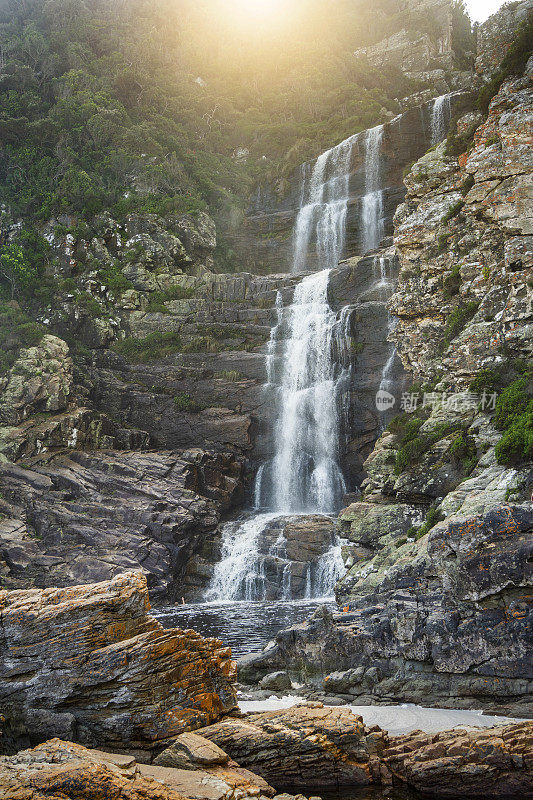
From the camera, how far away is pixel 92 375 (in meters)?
41.5

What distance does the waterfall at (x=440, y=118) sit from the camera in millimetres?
43844

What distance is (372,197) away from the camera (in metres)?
45.8

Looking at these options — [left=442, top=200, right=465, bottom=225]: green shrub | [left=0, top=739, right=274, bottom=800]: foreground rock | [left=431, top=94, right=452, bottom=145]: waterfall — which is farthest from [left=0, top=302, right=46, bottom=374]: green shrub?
[left=0, top=739, right=274, bottom=800]: foreground rock

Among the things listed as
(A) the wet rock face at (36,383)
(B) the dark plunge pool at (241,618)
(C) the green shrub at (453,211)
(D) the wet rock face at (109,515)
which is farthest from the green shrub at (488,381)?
(A) the wet rock face at (36,383)

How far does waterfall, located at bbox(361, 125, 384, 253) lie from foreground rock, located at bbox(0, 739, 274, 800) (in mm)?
38858

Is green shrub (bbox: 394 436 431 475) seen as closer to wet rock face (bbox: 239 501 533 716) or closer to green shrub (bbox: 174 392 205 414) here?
wet rock face (bbox: 239 501 533 716)

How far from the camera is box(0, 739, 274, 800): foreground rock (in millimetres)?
7152

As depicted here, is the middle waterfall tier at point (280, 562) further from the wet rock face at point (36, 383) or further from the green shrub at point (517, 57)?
the green shrub at point (517, 57)

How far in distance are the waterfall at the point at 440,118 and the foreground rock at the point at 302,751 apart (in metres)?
42.8

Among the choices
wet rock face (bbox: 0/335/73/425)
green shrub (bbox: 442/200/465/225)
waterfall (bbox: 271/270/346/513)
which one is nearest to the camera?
green shrub (bbox: 442/200/465/225)

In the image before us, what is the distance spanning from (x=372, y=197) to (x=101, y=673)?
1666 inches

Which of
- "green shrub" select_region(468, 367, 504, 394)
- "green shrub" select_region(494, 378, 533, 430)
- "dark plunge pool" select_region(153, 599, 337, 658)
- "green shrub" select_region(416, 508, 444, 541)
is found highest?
"green shrub" select_region(468, 367, 504, 394)

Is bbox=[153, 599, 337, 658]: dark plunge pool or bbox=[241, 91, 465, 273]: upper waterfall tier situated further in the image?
bbox=[241, 91, 465, 273]: upper waterfall tier

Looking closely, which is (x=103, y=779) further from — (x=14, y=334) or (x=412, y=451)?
(x=14, y=334)
